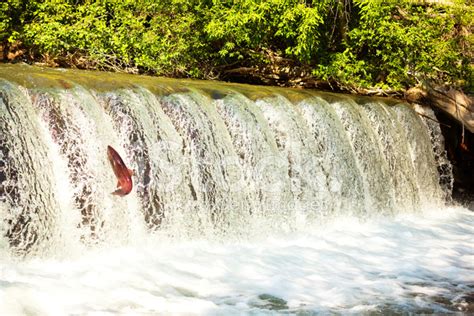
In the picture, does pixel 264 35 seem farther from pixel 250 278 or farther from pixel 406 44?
pixel 250 278

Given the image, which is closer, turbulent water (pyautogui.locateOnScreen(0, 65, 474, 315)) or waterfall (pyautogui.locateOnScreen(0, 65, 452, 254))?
turbulent water (pyautogui.locateOnScreen(0, 65, 474, 315))

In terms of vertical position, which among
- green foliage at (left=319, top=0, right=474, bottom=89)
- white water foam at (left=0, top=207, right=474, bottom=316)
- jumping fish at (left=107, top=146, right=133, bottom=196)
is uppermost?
green foliage at (left=319, top=0, right=474, bottom=89)

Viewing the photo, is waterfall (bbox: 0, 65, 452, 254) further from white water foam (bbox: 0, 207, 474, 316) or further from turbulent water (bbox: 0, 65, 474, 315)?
white water foam (bbox: 0, 207, 474, 316)

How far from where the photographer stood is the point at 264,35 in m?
12.0

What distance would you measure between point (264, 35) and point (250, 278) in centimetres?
659

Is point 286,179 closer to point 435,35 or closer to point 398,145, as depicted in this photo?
point 398,145

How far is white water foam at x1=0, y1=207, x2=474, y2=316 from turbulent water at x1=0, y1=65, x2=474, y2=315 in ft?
0.07

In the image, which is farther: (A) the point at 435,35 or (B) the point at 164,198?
(A) the point at 435,35

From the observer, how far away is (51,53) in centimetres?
1217

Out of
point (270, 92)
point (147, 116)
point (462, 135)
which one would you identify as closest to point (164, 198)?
point (147, 116)

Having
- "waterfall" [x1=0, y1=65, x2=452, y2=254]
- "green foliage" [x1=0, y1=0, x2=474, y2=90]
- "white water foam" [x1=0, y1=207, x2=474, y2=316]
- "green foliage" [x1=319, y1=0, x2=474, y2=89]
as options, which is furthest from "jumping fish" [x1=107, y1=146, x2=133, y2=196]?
"green foliage" [x1=319, y1=0, x2=474, y2=89]

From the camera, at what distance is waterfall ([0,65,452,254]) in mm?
6137

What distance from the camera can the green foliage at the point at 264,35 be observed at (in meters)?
11.5

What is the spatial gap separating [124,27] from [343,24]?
149 inches
